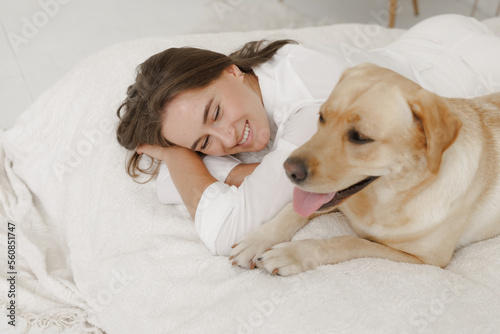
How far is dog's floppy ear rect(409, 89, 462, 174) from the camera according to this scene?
133 centimetres

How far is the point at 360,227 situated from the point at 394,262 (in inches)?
7.2

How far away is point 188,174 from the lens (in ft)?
6.58

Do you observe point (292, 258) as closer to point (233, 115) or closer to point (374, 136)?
point (374, 136)

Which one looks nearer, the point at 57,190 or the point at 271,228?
the point at 271,228

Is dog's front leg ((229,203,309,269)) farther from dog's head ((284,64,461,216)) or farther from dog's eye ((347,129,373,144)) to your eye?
dog's eye ((347,129,373,144))

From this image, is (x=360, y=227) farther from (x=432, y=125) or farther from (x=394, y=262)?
(x=432, y=125)

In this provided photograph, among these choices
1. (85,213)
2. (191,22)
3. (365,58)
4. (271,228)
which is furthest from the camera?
(191,22)

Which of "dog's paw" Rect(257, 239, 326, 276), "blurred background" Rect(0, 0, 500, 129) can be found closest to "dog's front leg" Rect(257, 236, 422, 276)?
"dog's paw" Rect(257, 239, 326, 276)

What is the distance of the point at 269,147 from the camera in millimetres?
2328

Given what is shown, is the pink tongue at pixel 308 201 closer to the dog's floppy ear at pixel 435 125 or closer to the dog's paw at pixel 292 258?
the dog's paw at pixel 292 258

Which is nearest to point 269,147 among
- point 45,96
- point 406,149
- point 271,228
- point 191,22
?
point 271,228

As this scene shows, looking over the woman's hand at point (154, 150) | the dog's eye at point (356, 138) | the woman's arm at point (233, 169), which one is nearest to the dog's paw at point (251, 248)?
the woman's arm at point (233, 169)

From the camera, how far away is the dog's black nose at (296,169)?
4.70 ft

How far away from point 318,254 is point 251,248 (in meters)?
0.25
